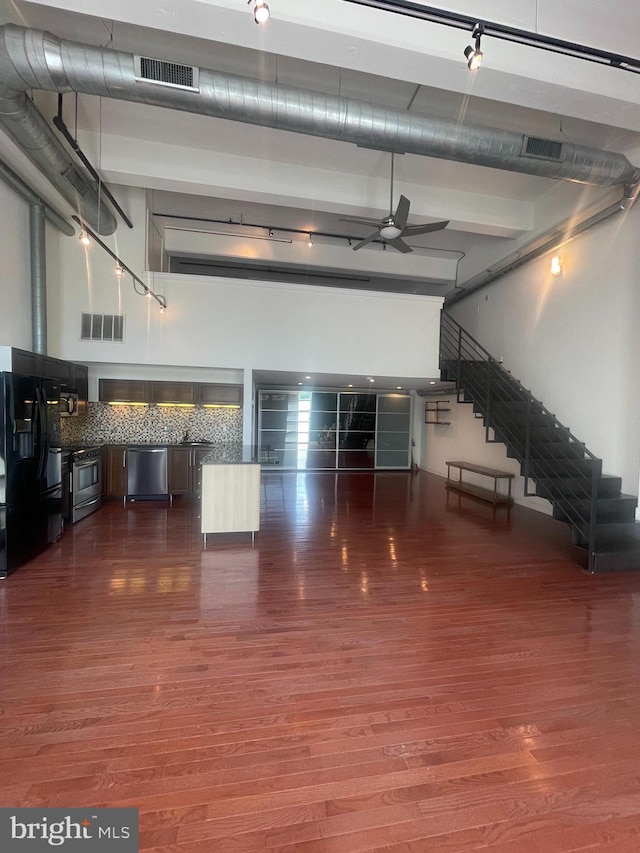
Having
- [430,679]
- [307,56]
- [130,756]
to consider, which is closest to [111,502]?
[130,756]

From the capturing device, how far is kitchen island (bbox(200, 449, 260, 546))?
4660mm

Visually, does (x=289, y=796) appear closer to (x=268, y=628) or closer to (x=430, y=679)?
(x=430, y=679)

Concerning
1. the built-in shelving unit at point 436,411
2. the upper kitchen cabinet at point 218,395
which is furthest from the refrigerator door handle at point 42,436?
the built-in shelving unit at point 436,411

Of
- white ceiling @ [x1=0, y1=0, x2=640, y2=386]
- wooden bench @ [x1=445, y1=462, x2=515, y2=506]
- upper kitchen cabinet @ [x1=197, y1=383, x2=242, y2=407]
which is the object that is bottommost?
wooden bench @ [x1=445, y1=462, x2=515, y2=506]

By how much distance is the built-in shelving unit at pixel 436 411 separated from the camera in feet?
31.6

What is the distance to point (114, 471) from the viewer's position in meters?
6.62

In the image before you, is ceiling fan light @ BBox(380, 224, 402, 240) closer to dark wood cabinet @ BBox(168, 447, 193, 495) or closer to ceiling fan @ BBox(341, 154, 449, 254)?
ceiling fan @ BBox(341, 154, 449, 254)

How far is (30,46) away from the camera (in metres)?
2.92

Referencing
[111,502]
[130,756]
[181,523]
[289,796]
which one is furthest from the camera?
[111,502]

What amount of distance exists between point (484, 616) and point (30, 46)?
578 cm

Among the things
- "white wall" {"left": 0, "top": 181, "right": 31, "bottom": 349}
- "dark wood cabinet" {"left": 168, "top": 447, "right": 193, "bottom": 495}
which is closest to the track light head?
"white wall" {"left": 0, "top": 181, "right": 31, "bottom": 349}

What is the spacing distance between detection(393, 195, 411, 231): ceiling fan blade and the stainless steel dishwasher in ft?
17.1

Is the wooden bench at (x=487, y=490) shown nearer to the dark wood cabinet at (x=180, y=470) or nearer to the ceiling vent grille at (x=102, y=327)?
the dark wood cabinet at (x=180, y=470)

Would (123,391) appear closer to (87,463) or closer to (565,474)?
(87,463)
